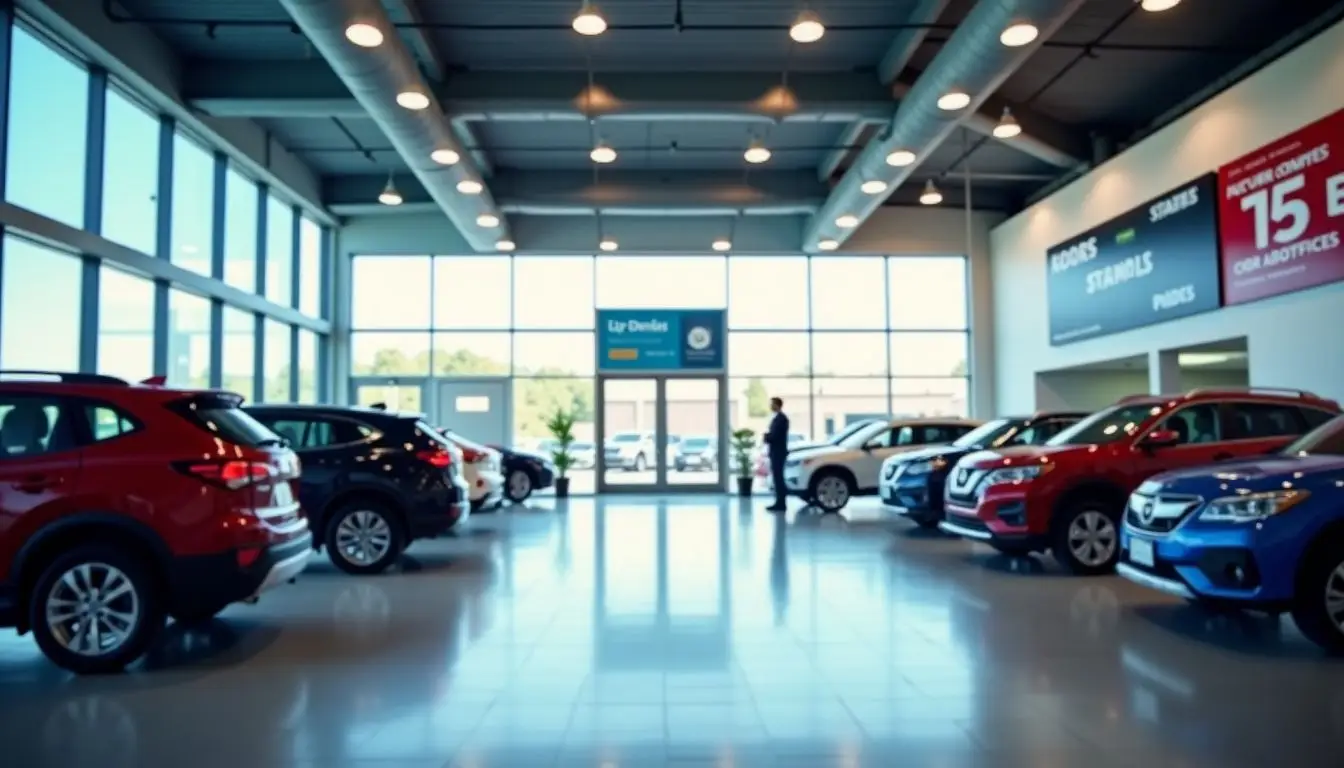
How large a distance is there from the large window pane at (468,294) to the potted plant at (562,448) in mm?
2285

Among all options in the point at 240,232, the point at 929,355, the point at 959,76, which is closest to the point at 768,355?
the point at 929,355

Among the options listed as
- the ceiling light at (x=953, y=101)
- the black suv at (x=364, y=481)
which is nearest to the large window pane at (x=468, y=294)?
the ceiling light at (x=953, y=101)

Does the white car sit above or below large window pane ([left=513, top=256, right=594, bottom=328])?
below

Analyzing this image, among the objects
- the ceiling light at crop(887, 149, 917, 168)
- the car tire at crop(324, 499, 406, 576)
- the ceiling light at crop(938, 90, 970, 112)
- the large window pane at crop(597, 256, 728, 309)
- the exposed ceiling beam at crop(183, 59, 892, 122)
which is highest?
the exposed ceiling beam at crop(183, 59, 892, 122)

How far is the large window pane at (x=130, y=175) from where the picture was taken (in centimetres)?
1137

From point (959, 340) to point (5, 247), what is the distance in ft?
53.5

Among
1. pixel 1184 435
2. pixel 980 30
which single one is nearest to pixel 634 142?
pixel 980 30

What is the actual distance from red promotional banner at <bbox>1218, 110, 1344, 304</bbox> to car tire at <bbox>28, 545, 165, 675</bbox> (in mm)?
10771

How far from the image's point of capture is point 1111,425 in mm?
8211

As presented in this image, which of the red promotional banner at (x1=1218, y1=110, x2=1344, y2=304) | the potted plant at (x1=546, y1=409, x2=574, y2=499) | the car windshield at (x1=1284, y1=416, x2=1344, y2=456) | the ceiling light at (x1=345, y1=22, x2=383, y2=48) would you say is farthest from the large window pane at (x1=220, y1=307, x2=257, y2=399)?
the red promotional banner at (x1=1218, y1=110, x2=1344, y2=304)

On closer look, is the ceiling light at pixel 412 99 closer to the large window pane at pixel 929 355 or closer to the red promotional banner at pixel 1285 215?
the red promotional banner at pixel 1285 215

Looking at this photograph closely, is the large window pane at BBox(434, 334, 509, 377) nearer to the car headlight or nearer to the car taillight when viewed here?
the car taillight

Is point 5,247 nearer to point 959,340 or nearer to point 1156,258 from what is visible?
point 1156,258

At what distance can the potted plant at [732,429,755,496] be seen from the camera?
18.4 metres
